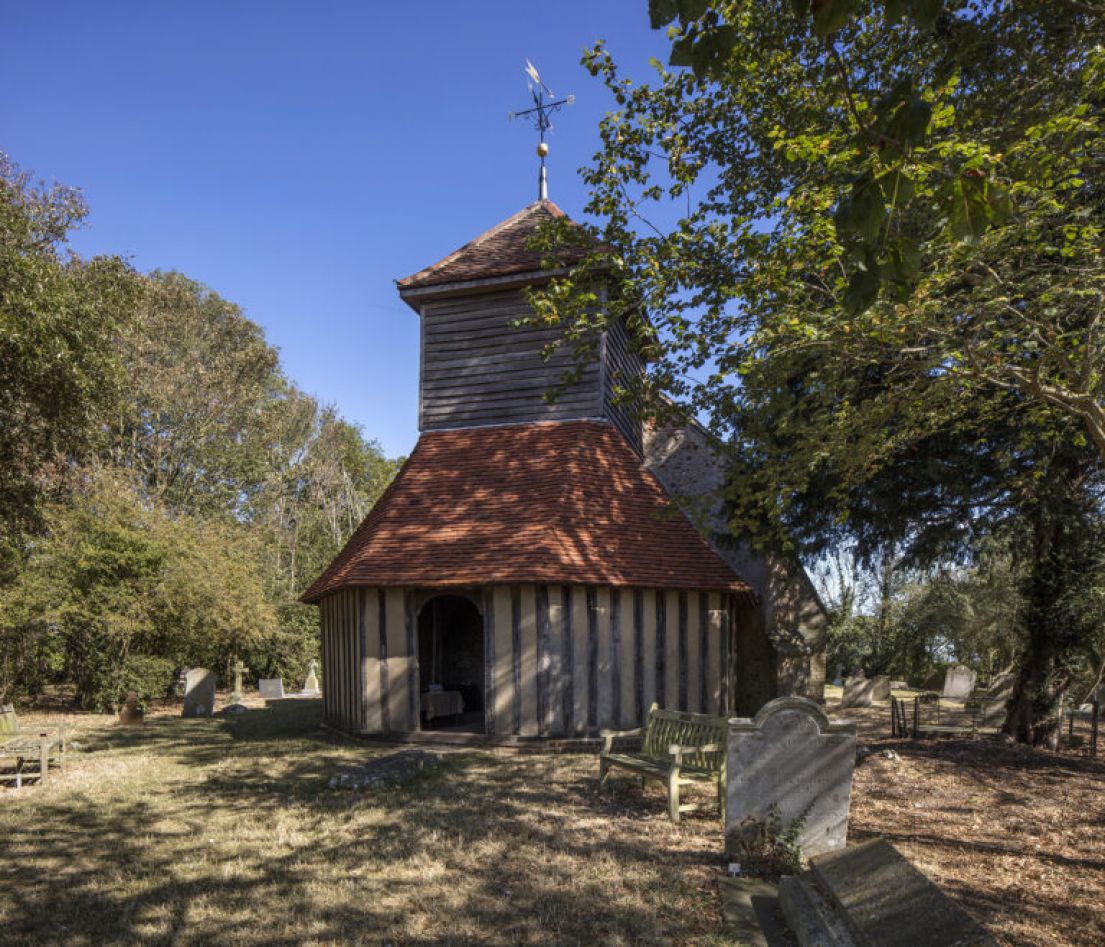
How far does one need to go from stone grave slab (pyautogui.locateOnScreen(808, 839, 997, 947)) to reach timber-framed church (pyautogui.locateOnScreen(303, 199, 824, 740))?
4915 mm

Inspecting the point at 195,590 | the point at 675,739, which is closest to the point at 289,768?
the point at 675,739

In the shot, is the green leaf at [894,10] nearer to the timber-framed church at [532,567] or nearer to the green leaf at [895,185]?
the green leaf at [895,185]

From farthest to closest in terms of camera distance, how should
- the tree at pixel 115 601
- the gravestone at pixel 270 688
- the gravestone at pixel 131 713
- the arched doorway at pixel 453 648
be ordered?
the gravestone at pixel 270 688
the arched doorway at pixel 453 648
the tree at pixel 115 601
the gravestone at pixel 131 713

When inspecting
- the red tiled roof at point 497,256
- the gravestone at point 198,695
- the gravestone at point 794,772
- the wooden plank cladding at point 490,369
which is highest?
the red tiled roof at point 497,256

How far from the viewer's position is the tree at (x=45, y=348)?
10445mm

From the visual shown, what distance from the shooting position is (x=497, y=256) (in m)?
14.1

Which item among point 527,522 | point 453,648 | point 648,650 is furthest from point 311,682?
point 648,650

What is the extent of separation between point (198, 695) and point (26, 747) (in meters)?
8.04

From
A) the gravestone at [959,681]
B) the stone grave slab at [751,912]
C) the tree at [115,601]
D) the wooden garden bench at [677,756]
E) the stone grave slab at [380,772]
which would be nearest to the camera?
the stone grave slab at [751,912]

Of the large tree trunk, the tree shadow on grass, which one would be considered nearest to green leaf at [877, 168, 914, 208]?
the tree shadow on grass

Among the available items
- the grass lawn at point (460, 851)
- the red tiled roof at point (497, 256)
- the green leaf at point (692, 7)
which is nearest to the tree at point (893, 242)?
the green leaf at point (692, 7)

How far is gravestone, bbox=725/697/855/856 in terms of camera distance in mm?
5695

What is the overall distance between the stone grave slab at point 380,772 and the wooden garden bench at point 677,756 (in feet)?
7.73

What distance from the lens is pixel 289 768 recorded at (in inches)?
364
